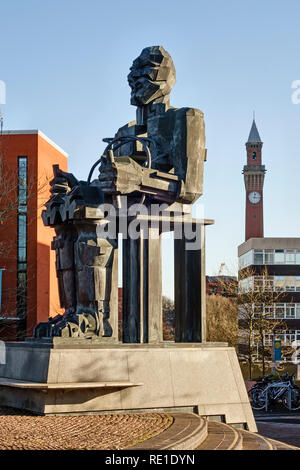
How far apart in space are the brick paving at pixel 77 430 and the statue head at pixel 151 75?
492cm

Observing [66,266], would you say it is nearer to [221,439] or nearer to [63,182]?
[63,182]

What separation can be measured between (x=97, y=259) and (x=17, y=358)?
1.75 m

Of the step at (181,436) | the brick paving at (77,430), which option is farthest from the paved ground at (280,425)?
the brick paving at (77,430)

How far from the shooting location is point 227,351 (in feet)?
33.9

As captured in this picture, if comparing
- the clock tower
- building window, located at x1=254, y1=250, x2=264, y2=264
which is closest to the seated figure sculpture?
building window, located at x1=254, y1=250, x2=264, y2=264

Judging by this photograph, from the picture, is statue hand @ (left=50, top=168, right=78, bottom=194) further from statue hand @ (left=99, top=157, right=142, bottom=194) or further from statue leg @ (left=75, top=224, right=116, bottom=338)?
statue hand @ (left=99, top=157, right=142, bottom=194)

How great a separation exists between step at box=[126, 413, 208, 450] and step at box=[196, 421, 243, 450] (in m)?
0.09

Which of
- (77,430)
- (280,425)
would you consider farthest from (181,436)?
(280,425)

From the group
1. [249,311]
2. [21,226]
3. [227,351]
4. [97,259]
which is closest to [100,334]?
[97,259]

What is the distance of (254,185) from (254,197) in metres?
2.05

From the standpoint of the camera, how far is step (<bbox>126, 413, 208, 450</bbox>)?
22.1 feet

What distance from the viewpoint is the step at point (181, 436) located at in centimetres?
673

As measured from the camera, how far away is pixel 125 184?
9.55 meters
